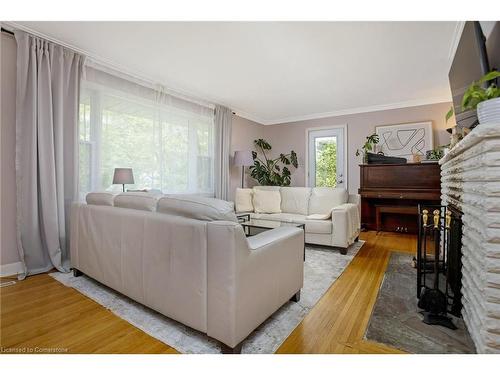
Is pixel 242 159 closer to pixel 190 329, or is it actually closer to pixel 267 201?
pixel 267 201

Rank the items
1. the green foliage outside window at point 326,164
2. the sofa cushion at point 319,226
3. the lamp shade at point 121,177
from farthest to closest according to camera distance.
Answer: the green foliage outside window at point 326,164
the sofa cushion at point 319,226
the lamp shade at point 121,177

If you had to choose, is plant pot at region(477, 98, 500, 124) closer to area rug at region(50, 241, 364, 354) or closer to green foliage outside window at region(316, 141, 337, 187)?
area rug at region(50, 241, 364, 354)

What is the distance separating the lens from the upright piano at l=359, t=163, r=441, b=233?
12.5 feet

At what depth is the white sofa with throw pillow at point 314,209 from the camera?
3133 millimetres

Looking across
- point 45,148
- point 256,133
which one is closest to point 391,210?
point 256,133

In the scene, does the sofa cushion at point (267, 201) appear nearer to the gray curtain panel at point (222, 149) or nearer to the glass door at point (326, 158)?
the gray curtain panel at point (222, 149)

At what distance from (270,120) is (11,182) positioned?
15.7 ft

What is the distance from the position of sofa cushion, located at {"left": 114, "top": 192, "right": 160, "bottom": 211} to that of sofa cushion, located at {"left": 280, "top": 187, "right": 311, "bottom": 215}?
2793 millimetres

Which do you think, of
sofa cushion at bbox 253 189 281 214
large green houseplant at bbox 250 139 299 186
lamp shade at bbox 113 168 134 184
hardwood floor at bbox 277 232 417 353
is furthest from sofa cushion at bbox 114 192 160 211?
large green houseplant at bbox 250 139 299 186

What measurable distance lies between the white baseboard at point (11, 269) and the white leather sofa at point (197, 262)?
1046 millimetres

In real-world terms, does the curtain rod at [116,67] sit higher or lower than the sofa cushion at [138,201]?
higher

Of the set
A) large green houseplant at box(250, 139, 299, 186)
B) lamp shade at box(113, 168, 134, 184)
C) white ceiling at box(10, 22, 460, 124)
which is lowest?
lamp shade at box(113, 168, 134, 184)

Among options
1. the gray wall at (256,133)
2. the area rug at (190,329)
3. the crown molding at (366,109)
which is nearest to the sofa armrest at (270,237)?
the area rug at (190,329)
